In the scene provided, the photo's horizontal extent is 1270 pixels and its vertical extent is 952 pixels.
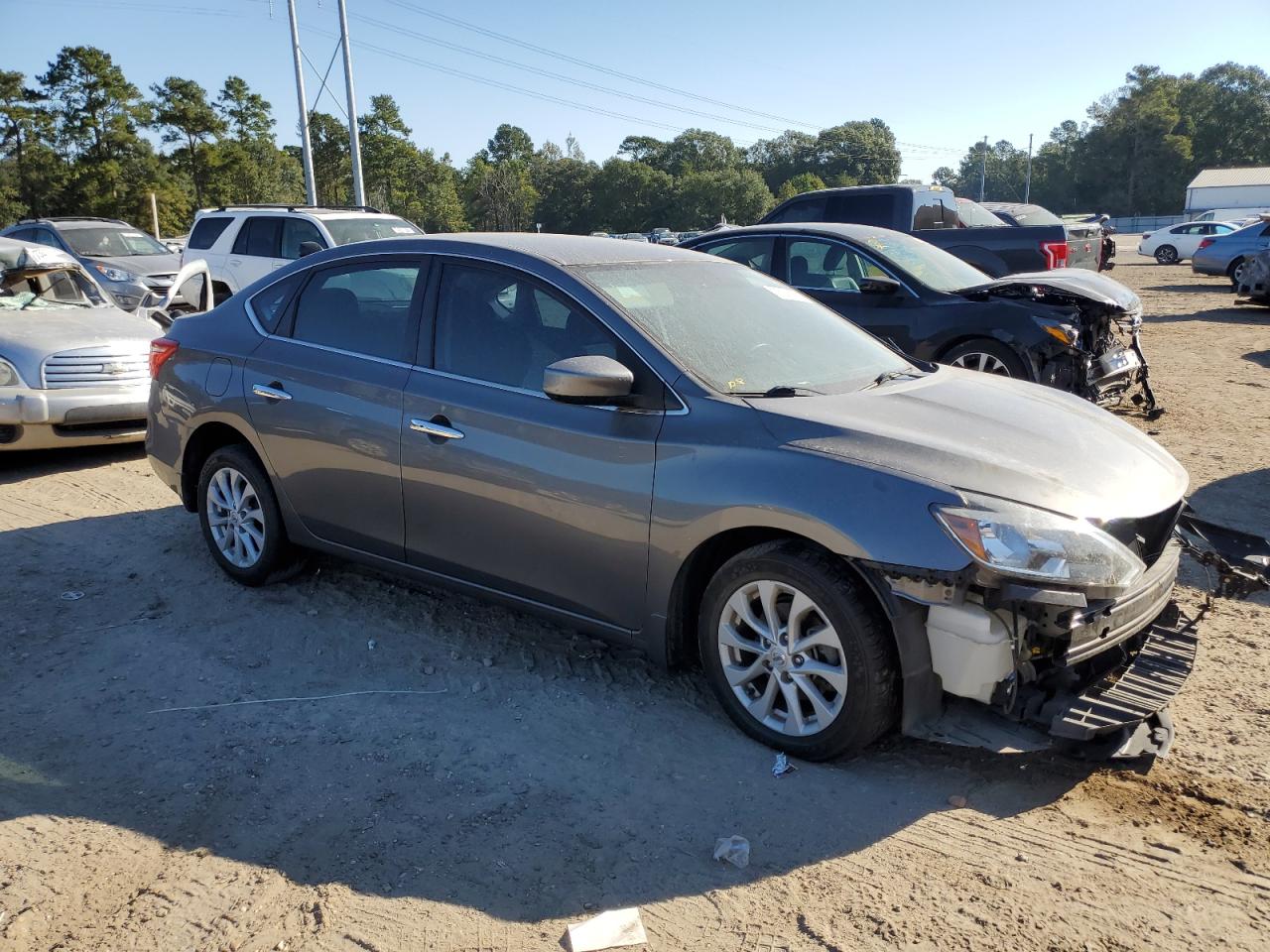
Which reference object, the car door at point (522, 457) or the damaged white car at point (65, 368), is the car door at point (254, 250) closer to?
the damaged white car at point (65, 368)

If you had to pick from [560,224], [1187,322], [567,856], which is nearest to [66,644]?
[567,856]

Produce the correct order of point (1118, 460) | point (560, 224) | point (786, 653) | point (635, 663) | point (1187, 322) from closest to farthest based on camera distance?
point (786, 653)
point (1118, 460)
point (635, 663)
point (1187, 322)
point (560, 224)

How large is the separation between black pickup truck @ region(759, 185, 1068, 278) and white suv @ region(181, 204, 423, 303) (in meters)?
5.21

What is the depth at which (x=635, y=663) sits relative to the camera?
4.27 m

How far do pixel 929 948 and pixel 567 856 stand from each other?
1062 millimetres

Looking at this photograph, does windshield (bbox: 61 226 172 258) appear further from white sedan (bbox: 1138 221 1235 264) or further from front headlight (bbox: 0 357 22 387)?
white sedan (bbox: 1138 221 1235 264)

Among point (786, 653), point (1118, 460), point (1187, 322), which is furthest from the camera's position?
point (1187, 322)

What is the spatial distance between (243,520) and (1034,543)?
383 cm

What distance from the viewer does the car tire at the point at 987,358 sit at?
307 inches

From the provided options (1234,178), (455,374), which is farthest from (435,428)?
(1234,178)

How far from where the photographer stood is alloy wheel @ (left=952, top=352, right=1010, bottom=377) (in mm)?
7855

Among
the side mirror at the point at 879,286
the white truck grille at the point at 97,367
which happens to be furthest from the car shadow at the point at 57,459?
the side mirror at the point at 879,286

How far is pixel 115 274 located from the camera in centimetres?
1606

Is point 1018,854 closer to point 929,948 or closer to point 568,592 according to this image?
point 929,948
